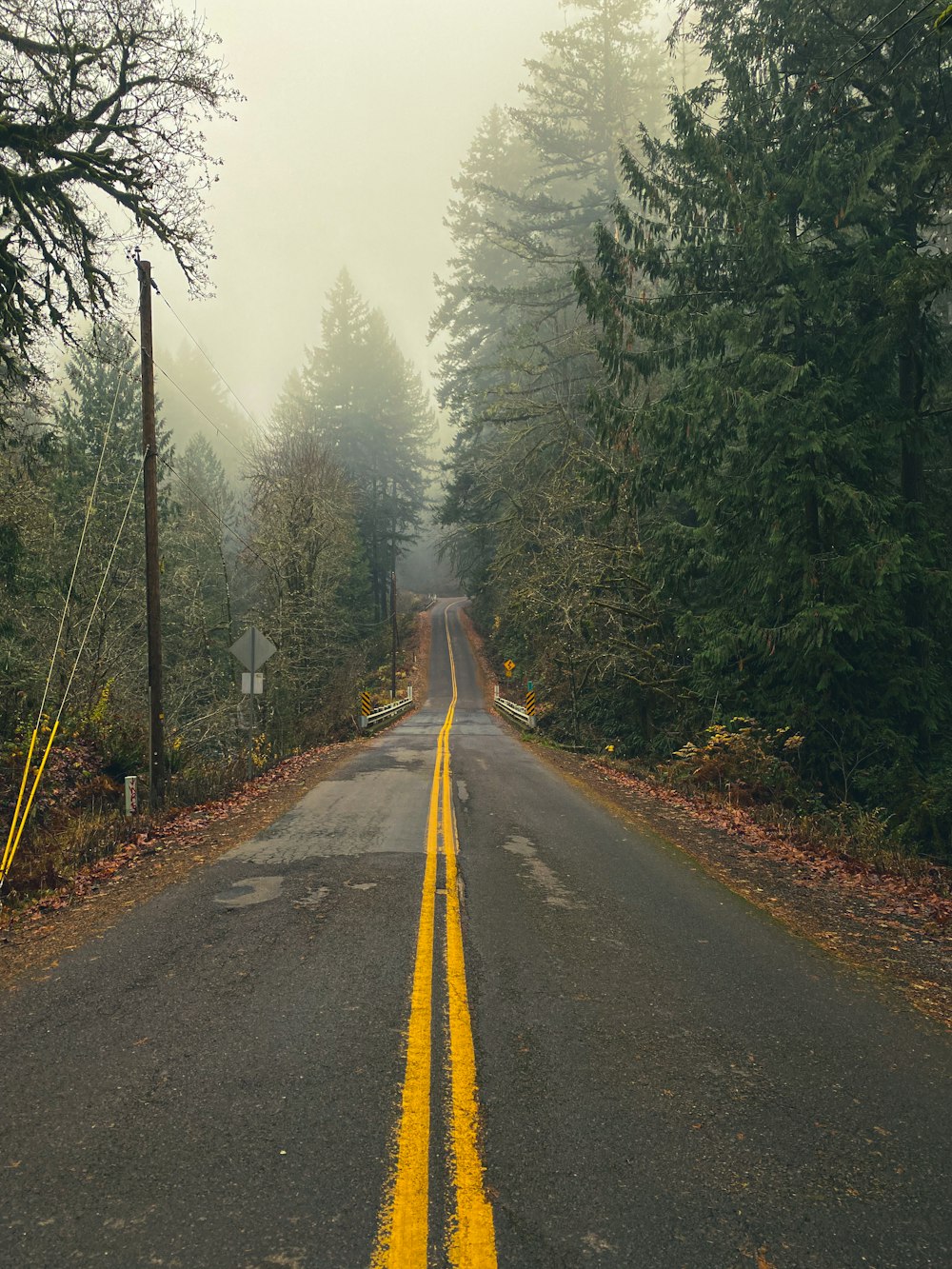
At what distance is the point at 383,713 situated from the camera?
95.3ft

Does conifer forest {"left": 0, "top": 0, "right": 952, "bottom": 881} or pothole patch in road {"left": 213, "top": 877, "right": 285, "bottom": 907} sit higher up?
conifer forest {"left": 0, "top": 0, "right": 952, "bottom": 881}

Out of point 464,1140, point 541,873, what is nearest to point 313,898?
point 541,873

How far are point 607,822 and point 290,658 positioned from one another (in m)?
21.4

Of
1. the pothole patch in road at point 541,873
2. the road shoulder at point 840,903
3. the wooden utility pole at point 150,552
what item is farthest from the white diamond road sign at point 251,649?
the road shoulder at point 840,903

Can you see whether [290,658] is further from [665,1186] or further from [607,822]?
[665,1186]

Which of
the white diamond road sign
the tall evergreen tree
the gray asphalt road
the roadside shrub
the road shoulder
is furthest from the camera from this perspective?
the tall evergreen tree

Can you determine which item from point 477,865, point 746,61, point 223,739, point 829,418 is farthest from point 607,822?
point 223,739

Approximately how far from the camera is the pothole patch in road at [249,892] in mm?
6352

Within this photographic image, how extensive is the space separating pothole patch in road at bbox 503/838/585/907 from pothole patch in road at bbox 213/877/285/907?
2.55 m

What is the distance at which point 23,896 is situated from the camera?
692 cm

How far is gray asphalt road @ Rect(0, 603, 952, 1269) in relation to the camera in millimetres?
2545

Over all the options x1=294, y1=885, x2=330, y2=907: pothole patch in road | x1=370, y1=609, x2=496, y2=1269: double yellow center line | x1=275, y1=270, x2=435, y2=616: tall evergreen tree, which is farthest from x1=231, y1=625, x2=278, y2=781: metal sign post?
x1=275, y1=270, x2=435, y2=616: tall evergreen tree

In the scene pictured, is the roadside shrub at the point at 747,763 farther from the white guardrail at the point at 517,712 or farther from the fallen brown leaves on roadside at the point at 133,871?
the white guardrail at the point at 517,712

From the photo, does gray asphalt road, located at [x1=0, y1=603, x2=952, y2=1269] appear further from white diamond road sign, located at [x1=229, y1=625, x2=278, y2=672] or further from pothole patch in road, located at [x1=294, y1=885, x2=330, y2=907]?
white diamond road sign, located at [x1=229, y1=625, x2=278, y2=672]
